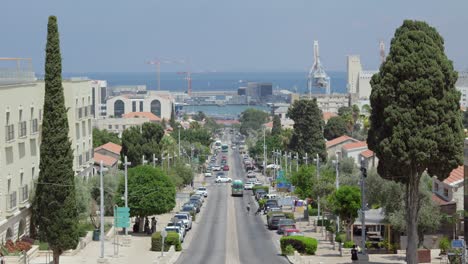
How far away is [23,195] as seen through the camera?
62656 mm

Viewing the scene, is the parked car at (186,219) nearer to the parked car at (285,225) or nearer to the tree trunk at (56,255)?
the parked car at (285,225)

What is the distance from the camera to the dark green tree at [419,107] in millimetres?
49062

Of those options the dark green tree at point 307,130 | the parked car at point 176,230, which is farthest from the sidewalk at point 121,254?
the dark green tree at point 307,130

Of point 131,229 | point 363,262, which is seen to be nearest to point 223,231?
point 131,229

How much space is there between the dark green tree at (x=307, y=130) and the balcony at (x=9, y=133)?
83061 mm

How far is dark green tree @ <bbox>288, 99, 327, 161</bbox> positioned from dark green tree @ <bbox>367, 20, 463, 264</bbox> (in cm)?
9045

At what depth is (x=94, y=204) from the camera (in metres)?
74.6

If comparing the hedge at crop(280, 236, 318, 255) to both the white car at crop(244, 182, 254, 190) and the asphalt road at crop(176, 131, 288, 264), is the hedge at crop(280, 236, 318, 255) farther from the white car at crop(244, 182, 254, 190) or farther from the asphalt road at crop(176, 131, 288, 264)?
the white car at crop(244, 182, 254, 190)

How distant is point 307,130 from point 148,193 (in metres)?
69.4

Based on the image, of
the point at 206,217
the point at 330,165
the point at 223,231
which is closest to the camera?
the point at 223,231

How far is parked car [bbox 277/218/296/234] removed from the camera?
7644 cm

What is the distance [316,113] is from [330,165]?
3041cm

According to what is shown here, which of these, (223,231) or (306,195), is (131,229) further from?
(306,195)

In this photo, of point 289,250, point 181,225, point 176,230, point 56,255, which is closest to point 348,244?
point 289,250
